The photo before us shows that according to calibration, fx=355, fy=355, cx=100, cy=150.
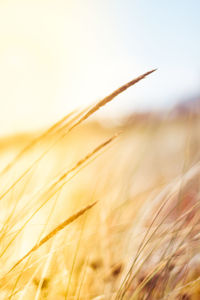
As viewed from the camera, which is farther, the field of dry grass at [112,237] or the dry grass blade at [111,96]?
the field of dry grass at [112,237]

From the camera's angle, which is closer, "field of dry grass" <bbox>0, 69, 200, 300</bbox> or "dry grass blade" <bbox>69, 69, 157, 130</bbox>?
"dry grass blade" <bbox>69, 69, 157, 130</bbox>

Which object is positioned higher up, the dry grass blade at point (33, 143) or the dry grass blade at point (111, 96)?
the dry grass blade at point (33, 143)

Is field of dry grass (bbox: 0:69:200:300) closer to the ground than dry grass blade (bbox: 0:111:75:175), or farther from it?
closer to the ground

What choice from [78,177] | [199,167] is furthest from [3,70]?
[199,167]

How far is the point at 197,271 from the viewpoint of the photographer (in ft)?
1.62

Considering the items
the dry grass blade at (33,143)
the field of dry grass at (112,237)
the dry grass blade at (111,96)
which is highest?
the dry grass blade at (33,143)

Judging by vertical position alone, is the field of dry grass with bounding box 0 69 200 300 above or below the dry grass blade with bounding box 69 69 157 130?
below

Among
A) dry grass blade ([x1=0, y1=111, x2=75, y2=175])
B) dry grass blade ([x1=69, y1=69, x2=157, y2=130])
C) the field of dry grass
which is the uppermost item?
dry grass blade ([x1=0, y1=111, x2=75, y2=175])

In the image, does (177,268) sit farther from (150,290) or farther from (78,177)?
(78,177)

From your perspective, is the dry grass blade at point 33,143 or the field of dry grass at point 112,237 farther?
the field of dry grass at point 112,237

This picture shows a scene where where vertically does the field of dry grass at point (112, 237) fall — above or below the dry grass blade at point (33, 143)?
below

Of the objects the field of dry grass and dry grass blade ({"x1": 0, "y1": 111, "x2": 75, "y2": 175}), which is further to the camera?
the field of dry grass

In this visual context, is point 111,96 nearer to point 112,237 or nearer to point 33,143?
point 33,143

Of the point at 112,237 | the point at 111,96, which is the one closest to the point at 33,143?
the point at 111,96
